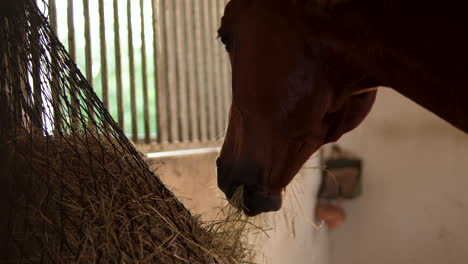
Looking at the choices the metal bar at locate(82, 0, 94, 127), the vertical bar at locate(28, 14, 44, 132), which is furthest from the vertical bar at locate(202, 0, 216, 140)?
the vertical bar at locate(28, 14, 44, 132)

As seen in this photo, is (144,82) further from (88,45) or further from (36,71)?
(36,71)

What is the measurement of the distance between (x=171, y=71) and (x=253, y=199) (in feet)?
2.75

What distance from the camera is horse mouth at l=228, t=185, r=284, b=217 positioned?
1.27m

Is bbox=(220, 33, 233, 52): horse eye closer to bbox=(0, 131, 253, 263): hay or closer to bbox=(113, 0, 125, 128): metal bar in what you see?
bbox=(0, 131, 253, 263): hay

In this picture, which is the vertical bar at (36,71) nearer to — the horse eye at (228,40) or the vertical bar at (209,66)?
the horse eye at (228,40)

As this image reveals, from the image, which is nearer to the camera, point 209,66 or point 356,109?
point 356,109

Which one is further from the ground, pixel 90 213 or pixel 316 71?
pixel 316 71

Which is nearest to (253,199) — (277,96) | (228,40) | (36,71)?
(277,96)

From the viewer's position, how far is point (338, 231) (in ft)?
12.9

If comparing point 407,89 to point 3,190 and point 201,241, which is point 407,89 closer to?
point 201,241

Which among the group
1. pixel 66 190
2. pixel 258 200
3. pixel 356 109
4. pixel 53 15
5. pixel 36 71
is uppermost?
pixel 53 15

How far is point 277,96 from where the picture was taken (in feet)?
3.80

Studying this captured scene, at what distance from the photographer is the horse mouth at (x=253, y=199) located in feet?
4.17

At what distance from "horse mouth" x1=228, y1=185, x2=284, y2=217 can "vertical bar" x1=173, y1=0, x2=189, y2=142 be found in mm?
782
